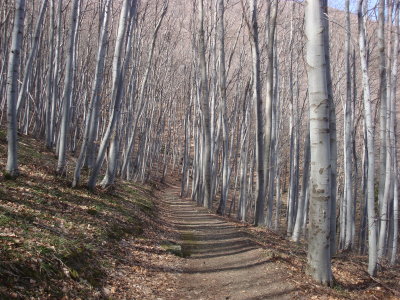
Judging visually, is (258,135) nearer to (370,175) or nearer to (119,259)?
(370,175)

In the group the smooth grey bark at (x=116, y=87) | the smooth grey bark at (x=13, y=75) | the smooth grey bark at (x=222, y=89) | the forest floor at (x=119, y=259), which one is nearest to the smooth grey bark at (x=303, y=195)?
the smooth grey bark at (x=222, y=89)

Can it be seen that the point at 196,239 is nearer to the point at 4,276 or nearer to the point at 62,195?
the point at 62,195

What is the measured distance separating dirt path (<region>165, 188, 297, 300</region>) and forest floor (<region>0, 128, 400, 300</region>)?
16 millimetres

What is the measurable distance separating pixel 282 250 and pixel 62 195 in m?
4.97

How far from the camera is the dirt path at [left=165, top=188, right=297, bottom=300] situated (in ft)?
16.5

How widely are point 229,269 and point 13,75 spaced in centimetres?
547

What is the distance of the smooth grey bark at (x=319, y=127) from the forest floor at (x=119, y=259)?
89cm

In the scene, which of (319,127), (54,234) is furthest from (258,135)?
(54,234)

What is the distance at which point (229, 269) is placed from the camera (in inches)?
240

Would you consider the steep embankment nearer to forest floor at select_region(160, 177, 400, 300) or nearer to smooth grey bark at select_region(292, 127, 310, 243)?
forest floor at select_region(160, 177, 400, 300)

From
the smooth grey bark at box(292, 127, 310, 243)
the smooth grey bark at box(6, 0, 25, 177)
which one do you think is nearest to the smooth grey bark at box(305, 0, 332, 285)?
the smooth grey bark at box(6, 0, 25, 177)

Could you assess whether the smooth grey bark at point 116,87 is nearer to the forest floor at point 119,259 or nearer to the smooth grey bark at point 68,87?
the forest floor at point 119,259

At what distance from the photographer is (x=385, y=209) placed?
9016 millimetres

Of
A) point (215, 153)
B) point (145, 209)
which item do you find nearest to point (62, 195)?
point (145, 209)
